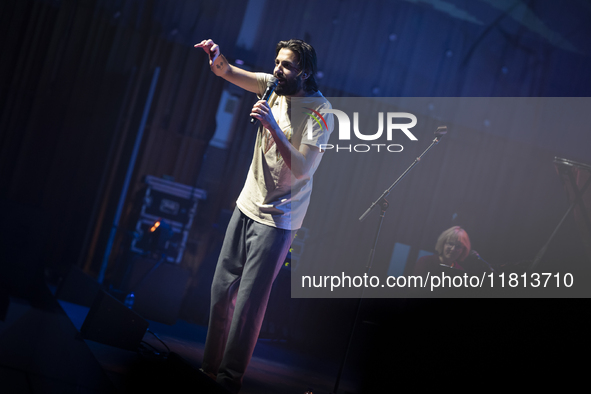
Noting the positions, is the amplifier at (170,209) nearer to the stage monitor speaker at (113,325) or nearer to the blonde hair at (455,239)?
the stage monitor speaker at (113,325)

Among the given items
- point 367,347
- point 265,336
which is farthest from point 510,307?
point 265,336

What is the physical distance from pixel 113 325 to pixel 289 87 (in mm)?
1450

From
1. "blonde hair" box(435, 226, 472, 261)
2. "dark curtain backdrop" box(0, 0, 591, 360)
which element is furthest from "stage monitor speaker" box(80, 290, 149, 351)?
"blonde hair" box(435, 226, 472, 261)

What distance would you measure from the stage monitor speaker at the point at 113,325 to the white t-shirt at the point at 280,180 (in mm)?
983

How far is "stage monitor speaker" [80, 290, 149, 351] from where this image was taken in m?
2.43

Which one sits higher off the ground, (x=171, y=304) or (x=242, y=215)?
(x=242, y=215)

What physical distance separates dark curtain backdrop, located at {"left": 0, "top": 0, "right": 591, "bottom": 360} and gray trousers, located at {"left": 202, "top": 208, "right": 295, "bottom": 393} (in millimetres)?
2530

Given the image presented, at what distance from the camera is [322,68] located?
526 cm

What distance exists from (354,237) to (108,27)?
320 cm

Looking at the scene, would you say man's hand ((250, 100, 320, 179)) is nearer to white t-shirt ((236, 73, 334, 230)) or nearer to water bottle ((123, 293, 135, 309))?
white t-shirt ((236, 73, 334, 230))

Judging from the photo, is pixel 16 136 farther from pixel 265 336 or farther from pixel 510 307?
pixel 510 307

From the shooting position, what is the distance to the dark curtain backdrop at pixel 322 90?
4.73 meters

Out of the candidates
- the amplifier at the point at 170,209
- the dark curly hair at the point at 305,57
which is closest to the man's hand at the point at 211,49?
the dark curly hair at the point at 305,57

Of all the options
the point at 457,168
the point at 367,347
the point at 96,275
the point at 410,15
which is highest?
the point at 410,15
